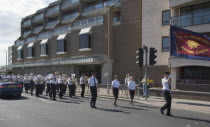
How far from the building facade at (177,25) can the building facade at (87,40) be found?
10.9 ft

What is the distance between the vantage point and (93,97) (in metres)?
12.5

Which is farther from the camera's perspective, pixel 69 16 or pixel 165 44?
pixel 69 16

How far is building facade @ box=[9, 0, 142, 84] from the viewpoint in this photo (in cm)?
2889

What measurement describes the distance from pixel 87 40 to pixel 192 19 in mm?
15548

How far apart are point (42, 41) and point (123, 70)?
19.9m

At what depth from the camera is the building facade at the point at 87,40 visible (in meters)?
28.9

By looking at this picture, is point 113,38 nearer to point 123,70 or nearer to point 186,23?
point 123,70

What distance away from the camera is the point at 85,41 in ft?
108

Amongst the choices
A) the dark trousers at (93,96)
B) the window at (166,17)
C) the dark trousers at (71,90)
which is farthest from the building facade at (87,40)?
the dark trousers at (93,96)

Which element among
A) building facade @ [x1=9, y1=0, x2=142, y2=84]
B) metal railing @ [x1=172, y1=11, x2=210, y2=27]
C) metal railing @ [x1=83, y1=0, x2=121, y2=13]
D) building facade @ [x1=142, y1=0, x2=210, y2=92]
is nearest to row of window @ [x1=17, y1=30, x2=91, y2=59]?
building facade @ [x1=9, y1=0, x2=142, y2=84]

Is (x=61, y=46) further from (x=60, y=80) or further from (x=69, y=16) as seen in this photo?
(x=60, y=80)

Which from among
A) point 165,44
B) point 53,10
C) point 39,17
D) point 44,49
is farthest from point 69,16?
point 165,44

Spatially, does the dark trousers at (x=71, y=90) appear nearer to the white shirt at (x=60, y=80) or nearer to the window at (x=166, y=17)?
the white shirt at (x=60, y=80)

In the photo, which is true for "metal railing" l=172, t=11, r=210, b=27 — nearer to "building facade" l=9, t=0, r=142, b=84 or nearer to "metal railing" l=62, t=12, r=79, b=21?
"building facade" l=9, t=0, r=142, b=84
